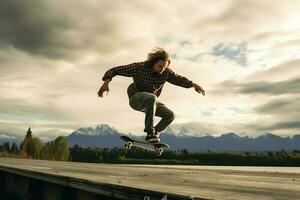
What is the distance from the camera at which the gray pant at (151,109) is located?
8.44m

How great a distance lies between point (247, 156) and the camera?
142500 millimetres

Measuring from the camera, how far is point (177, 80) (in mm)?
8891

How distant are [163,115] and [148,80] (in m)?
1.19

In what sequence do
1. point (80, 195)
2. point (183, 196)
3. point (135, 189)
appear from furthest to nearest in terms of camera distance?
point (80, 195)
point (135, 189)
point (183, 196)

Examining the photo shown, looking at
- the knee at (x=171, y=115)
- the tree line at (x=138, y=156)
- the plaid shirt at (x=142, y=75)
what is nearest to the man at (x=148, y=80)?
the plaid shirt at (x=142, y=75)

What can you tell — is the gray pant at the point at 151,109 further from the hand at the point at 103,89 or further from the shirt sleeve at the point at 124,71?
the hand at the point at 103,89

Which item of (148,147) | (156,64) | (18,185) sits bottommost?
(18,185)

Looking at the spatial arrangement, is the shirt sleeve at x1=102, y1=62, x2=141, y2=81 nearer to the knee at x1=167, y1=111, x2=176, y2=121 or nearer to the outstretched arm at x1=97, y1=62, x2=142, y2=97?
the outstretched arm at x1=97, y1=62, x2=142, y2=97

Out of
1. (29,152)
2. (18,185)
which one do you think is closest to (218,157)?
(29,152)

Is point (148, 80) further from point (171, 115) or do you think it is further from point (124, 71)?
point (171, 115)

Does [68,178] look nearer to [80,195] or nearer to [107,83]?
[80,195]

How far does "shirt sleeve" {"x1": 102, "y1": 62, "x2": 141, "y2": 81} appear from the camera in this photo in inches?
332

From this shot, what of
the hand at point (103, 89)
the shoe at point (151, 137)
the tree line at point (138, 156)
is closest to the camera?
the hand at point (103, 89)

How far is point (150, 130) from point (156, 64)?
1.62 metres
